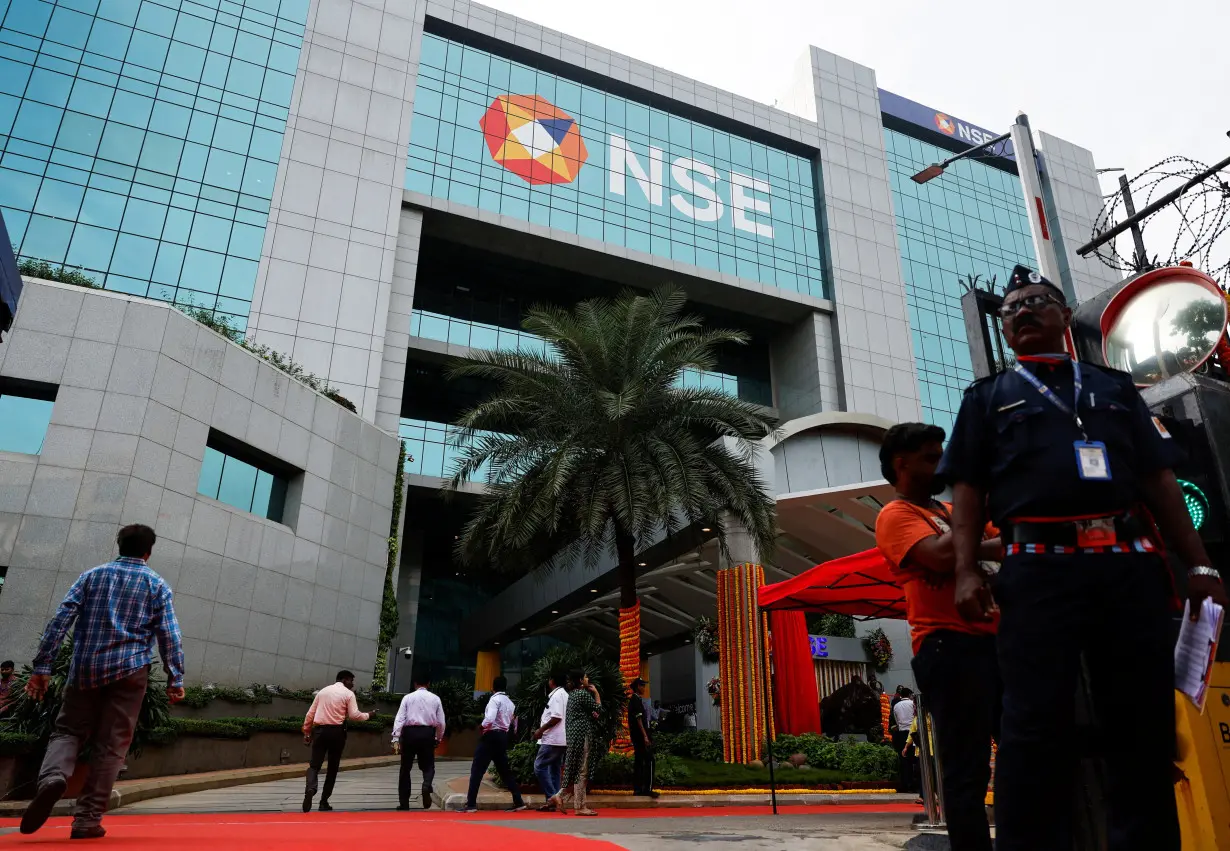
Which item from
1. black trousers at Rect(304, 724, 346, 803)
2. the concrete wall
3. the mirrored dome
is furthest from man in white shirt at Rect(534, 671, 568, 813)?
the concrete wall

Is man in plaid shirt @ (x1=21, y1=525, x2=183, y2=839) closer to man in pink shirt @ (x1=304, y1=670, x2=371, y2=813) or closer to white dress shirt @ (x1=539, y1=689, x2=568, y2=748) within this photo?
man in pink shirt @ (x1=304, y1=670, x2=371, y2=813)

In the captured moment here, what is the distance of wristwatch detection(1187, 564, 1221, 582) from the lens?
7.35 ft

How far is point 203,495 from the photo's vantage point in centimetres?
1905

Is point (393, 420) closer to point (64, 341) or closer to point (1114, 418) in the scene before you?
point (64, 341)

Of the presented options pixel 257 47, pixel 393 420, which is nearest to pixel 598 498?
pixel 393 420

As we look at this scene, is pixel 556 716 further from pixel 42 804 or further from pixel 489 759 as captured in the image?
pixel 42 804

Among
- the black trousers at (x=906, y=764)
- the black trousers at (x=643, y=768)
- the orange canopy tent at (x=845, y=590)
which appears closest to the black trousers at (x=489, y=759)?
the black trousers at (x=643, y=768)

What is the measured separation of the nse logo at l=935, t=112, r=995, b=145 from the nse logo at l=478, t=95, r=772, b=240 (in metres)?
15.7

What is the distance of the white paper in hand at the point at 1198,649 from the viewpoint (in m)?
2.21

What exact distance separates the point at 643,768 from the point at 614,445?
232 inches

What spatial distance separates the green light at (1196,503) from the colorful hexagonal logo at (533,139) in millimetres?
34988

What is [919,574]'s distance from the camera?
10.4ft

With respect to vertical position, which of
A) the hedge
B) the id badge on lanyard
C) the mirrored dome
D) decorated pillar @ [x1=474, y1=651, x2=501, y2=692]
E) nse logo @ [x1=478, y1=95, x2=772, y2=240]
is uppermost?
nse logo @ [x1=478, y1=95, x2=772, y2=240]

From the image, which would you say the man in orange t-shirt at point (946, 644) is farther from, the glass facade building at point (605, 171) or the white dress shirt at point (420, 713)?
the glass facade building at point (605, 171)
